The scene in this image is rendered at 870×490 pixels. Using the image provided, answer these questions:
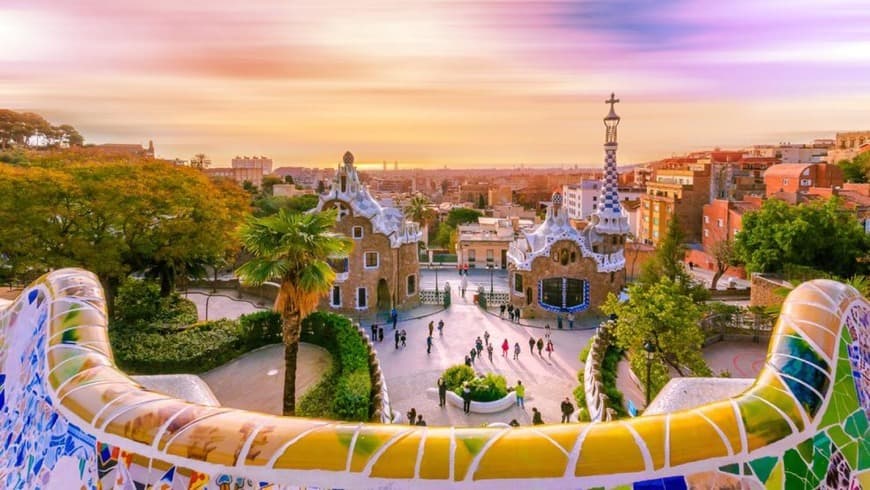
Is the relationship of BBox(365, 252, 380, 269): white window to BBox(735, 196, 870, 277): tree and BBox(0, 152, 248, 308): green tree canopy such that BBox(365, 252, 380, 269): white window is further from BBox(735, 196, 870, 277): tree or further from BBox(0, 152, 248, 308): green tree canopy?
BBox(735, 196, 870, 277): tree

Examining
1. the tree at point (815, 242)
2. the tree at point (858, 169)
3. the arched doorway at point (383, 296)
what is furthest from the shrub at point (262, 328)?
the tree at point (858, 169)

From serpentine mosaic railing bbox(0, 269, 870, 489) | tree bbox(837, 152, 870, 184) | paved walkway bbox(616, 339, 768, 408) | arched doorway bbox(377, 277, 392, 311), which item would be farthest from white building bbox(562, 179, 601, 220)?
serpentine mosaic railing bbox(0, 269, 870, 489)

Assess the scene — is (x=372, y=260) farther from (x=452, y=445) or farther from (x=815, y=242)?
(x=452, y=445)

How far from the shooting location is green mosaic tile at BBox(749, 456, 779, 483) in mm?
5027

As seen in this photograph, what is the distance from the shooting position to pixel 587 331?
31375 millimetres

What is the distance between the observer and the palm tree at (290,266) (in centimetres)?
1662

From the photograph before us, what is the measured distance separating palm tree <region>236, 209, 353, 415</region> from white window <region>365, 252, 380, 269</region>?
16368 millimetres

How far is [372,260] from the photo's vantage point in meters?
33.9

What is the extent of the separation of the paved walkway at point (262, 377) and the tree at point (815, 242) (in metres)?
26.6

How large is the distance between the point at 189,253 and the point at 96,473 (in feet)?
86.5

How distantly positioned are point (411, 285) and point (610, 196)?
13.3 metres

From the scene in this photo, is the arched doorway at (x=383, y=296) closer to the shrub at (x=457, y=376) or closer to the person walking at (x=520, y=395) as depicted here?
the shrub at (x=457, y=376)

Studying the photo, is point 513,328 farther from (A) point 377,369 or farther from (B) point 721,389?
(B) point 721,389

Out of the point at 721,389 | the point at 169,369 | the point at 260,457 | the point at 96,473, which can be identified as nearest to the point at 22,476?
the point at 96,473
